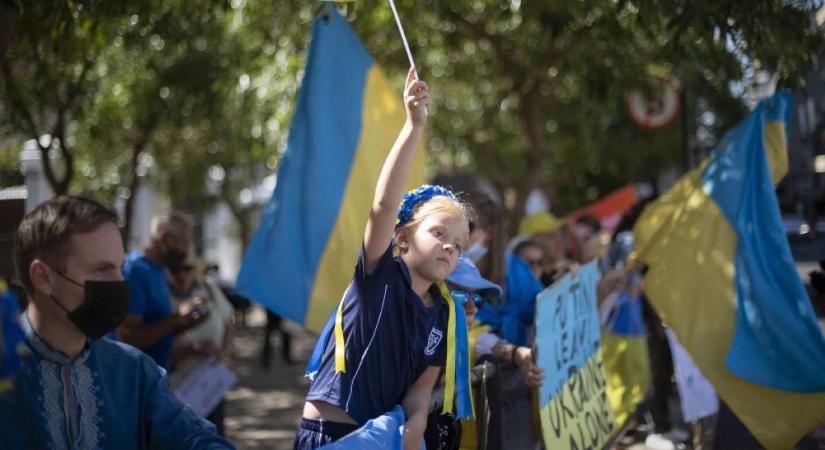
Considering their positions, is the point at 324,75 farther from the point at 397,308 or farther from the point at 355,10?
the point at 397,308

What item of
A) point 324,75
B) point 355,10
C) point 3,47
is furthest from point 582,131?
point 3,47

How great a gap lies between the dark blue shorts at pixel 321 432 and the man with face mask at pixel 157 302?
292 centimetres

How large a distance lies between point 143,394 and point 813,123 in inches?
187

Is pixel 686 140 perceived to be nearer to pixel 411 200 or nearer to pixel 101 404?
pixel 411 200

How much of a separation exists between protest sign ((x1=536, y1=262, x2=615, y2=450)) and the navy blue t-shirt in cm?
143

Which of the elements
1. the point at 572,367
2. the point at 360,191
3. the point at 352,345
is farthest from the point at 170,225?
the point at 352,345

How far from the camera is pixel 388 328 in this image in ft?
11.8

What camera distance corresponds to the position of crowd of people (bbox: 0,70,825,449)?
9.29 ft

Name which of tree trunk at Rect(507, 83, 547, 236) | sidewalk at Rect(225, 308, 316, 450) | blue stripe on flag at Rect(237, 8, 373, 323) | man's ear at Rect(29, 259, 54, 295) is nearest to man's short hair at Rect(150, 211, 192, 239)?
blue stripe on flag at Rect(237, 8, 373, 323)

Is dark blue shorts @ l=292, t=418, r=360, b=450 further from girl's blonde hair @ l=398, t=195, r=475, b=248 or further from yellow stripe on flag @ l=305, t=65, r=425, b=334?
yellow stripe on flag @ l=305, t=65, r=425, b=334

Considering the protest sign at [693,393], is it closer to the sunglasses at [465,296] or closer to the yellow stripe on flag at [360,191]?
the yellow stripe on flag at [360,191]

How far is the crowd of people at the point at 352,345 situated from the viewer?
2830 mm

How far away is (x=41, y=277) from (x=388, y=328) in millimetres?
1112

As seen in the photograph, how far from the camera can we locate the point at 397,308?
11.9 feet
